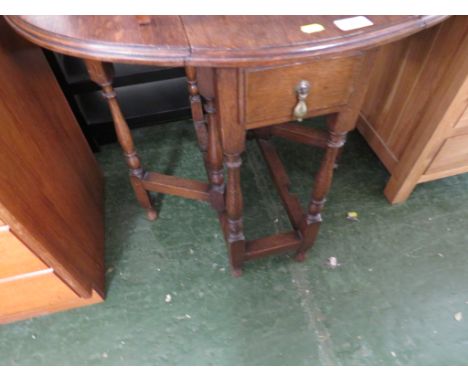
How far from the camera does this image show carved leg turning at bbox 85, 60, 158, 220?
2.60 ft

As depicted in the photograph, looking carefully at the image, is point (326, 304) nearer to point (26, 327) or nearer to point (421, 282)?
point (421, 282)

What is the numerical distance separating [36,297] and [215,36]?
0.85 meters

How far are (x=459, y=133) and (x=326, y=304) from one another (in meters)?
0.64

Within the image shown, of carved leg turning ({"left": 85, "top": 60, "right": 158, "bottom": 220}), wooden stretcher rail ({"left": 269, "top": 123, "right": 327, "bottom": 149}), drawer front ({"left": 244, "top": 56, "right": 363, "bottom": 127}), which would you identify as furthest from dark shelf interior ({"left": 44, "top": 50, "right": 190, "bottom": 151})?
drawer front ({"left": 244, "top": 56, "right": 363, "bottom": 127})

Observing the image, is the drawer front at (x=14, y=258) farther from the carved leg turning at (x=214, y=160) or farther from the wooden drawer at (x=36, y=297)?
the carved leg turning at (x=214, y=160)

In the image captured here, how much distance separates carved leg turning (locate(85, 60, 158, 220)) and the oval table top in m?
0.20

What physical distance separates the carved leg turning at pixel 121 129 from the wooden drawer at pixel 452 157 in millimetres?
940

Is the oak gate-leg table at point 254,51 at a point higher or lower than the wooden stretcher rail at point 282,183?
higher

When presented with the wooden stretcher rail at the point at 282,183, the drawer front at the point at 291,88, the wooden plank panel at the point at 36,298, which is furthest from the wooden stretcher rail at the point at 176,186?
the drawer front at the point at 291,88

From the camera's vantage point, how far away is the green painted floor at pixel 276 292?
3.31 feet

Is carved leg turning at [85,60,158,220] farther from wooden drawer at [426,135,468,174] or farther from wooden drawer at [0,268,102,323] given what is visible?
wooden drawer at [426,135,468,174]

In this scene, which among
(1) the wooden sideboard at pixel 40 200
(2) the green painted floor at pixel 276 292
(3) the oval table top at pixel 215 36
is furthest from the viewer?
(2) the green painted floor at pixel 276 292
